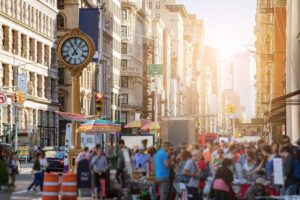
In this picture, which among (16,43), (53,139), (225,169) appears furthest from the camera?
(53,139)

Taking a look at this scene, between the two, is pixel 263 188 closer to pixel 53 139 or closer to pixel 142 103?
pixel 53 139

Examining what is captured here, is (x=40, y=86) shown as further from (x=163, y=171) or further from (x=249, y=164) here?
Answer: (x=163, y=171)

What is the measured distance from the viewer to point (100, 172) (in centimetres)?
2903

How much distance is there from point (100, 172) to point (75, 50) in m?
14.6

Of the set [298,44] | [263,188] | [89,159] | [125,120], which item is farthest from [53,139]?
[263,188]

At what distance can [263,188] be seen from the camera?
1004 inches

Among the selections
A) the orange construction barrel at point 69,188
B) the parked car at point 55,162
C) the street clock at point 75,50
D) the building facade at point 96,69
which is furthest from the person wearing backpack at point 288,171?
the building facade at point 96,69

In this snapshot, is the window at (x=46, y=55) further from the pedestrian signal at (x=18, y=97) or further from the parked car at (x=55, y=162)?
the parked car at (x=55, y=162)

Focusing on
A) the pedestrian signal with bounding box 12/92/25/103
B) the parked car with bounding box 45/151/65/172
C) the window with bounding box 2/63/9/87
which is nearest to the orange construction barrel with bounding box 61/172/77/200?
the parked car with bounding box 45/151/65/172

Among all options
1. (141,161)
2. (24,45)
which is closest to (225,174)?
(141,161)

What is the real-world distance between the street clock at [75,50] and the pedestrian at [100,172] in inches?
514

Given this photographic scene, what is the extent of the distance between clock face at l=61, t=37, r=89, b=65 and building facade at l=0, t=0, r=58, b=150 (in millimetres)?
32038

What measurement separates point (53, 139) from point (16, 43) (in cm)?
1768

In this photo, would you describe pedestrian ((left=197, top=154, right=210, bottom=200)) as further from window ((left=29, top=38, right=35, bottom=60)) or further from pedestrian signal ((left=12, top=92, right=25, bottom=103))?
window ((left=29, top=38, right=35, bottom=60))
